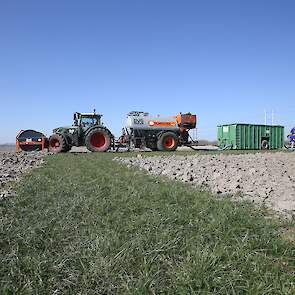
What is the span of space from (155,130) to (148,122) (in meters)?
0.73

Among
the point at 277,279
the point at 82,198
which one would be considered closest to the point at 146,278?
the point at 277,279

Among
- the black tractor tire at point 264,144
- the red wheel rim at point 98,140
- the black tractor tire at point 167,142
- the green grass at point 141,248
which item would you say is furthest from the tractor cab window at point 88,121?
the green grass at point 141,248

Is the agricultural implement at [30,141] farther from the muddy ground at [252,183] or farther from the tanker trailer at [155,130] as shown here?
the muddy ground at [252,183]

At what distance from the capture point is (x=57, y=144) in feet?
71.9

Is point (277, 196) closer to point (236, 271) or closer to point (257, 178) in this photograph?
point (257, 178)

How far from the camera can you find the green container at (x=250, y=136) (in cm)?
2914

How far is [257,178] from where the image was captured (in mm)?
8242

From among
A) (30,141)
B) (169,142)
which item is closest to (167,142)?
(169,142)

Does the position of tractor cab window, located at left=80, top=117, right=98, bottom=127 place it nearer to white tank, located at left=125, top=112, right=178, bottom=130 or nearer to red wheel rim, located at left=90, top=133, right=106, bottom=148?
red wheel rim, located at left=90, top=133, right=106, bottom=148

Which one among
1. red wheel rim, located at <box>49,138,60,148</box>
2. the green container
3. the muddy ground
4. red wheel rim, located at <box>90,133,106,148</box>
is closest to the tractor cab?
red wheel rim, located at <box>90,133,106,148</box>

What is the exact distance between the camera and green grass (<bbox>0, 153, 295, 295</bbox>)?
291 cm

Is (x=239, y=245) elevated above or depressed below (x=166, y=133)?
below

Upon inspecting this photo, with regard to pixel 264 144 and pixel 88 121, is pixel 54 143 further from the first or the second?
pixel 264 144

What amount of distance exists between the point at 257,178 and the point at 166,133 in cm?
1572
